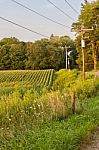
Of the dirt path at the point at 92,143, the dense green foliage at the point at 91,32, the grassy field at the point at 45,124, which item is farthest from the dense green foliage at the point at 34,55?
the dirt path at the point at 92,143

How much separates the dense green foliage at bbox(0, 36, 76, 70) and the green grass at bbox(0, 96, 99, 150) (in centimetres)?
8964

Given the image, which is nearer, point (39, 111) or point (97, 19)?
point (39, 111)

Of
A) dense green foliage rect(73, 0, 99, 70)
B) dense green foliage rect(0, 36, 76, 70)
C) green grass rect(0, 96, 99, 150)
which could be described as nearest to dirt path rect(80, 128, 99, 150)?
green grass rect(0, 96, 99, 150)

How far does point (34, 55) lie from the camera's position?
341 ft

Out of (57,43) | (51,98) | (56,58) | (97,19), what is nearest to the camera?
(51,98)

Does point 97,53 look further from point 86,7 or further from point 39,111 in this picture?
point 39,111

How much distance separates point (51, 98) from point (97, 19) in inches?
2558

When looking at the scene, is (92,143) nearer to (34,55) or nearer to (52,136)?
(52,136)

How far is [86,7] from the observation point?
7919 centimetres

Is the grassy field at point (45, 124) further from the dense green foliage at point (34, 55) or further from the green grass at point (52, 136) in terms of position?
the dense green foliage at point (34, 55)

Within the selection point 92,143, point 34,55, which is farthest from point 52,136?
point 34,55

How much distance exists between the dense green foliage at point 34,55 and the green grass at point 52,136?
89.6 m

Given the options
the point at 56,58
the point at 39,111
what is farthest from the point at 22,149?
the point at 56,58

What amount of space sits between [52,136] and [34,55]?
95.8m
